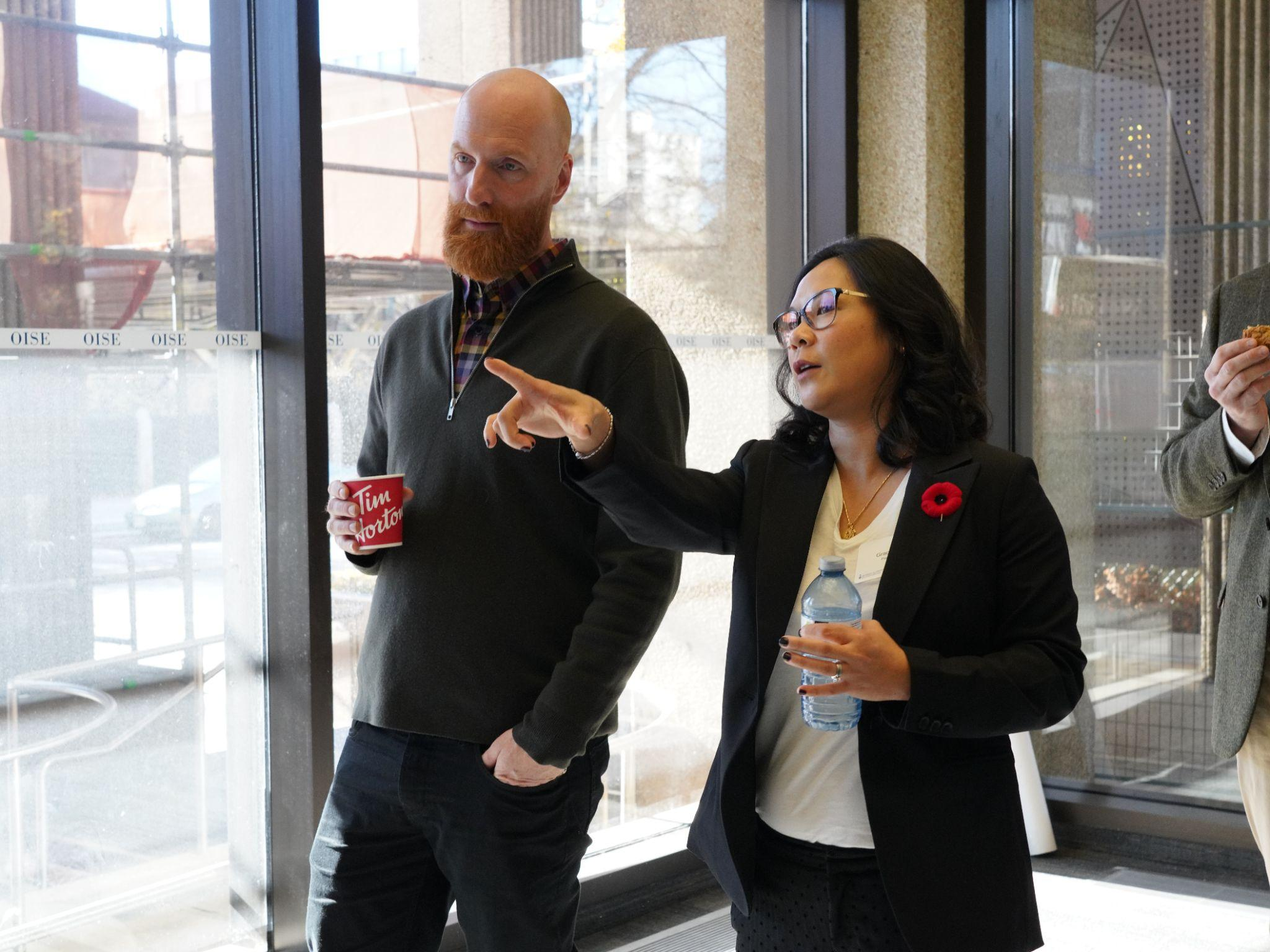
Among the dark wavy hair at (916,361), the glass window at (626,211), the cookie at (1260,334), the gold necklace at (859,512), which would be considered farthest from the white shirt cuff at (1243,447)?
the glass window at (626,211)

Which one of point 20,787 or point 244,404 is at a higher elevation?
point 244,404

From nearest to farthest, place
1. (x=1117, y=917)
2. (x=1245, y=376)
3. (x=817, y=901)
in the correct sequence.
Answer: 1. (x=817, y=901)
2. (x=1245, y=376)
3. (x=1117, y=917)

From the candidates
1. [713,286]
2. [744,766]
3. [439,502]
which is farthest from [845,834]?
[713,286]

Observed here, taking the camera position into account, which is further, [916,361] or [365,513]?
[365,513]

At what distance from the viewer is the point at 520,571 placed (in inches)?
74.7

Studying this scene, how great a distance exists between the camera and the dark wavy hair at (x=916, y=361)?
5.72 feet

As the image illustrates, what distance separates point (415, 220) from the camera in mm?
3137

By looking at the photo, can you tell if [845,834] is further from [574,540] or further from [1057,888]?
[1057,888]

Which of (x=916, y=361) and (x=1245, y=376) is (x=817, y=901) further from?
(x=1245, y=376)

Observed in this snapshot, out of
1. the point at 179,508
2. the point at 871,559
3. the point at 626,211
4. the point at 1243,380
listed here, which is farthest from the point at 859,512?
the point at 626,211

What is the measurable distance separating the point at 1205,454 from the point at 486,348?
1.40m

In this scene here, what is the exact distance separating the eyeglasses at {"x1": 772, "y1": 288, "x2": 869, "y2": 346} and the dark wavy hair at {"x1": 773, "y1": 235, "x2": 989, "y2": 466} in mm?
42

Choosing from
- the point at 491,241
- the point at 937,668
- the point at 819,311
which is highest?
the point at 491,241

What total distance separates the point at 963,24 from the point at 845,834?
349cm
